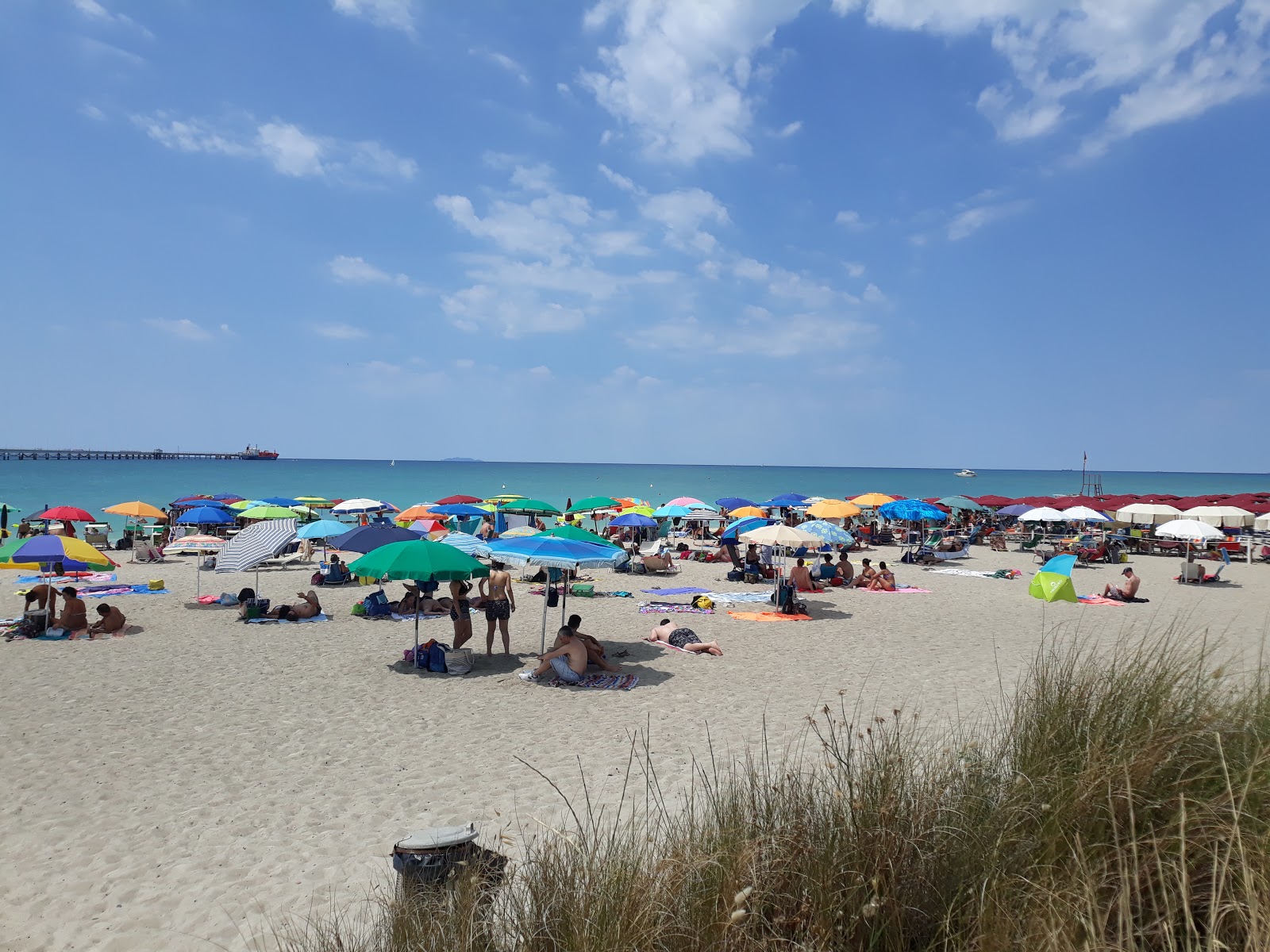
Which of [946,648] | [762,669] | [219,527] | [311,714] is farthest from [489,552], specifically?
[219,527]

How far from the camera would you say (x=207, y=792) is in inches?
203

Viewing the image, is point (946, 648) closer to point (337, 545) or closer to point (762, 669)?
point (762, 669)

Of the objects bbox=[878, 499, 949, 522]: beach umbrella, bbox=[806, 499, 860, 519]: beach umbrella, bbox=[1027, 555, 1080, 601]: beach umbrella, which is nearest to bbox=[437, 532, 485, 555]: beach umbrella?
bbox=[806, 499, 860, 519]: beach umbrella

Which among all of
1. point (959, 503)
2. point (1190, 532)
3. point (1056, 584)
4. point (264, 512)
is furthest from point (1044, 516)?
point (264, 512)

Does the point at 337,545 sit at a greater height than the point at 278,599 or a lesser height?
greater

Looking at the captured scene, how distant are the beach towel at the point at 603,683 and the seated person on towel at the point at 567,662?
46 mm

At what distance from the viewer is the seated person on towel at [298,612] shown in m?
11.6

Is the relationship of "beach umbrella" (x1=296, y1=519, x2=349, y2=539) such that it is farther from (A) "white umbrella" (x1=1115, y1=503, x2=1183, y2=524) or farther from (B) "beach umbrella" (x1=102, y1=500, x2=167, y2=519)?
(A) "white umbrella" (x1=1115, y1=503, x2=1183, y2=524)

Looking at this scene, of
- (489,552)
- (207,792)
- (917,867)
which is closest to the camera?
(917,867)

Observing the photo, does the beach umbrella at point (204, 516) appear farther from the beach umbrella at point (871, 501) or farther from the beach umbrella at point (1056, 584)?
the beach umbrella at point (871, 501)

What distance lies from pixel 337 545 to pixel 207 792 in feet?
20.7

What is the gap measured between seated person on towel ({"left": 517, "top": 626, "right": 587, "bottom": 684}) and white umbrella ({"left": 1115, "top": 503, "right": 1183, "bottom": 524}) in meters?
18.7

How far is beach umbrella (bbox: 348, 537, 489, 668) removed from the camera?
26.3 ft

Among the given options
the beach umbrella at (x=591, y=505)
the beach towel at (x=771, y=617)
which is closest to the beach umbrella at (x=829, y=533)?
the beach towel at (x=771, y=617)
